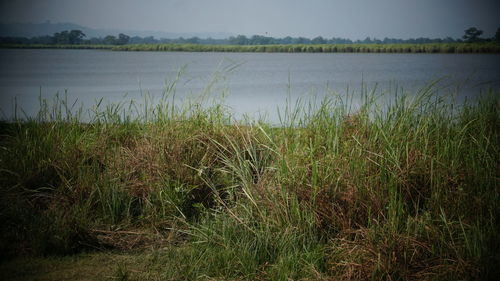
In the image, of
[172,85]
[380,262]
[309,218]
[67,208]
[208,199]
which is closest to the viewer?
[380,262]

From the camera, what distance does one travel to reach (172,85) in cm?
504

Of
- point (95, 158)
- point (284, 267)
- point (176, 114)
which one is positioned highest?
point (176, 114)

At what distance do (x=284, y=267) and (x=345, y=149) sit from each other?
4.40 ft

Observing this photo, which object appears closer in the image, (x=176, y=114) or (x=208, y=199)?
(x=208, y=199)

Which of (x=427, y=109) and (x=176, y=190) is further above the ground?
(x=427, y=109)

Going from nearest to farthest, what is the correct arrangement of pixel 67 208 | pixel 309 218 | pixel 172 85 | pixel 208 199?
pixel 309 218 < pixel 67 208 < pixel 208 199 < pixel 172 85

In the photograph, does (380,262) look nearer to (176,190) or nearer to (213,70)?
(176,190)

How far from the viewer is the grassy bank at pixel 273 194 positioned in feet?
10.5

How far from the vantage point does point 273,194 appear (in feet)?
12.2

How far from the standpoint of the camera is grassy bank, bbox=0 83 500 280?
321 cm

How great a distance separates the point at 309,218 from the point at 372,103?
1.59m

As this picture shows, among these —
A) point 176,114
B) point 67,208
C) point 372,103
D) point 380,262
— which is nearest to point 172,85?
point 176,114

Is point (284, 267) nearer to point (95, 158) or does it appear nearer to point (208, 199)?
point (208, 199)

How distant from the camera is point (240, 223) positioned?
11.8 ft
